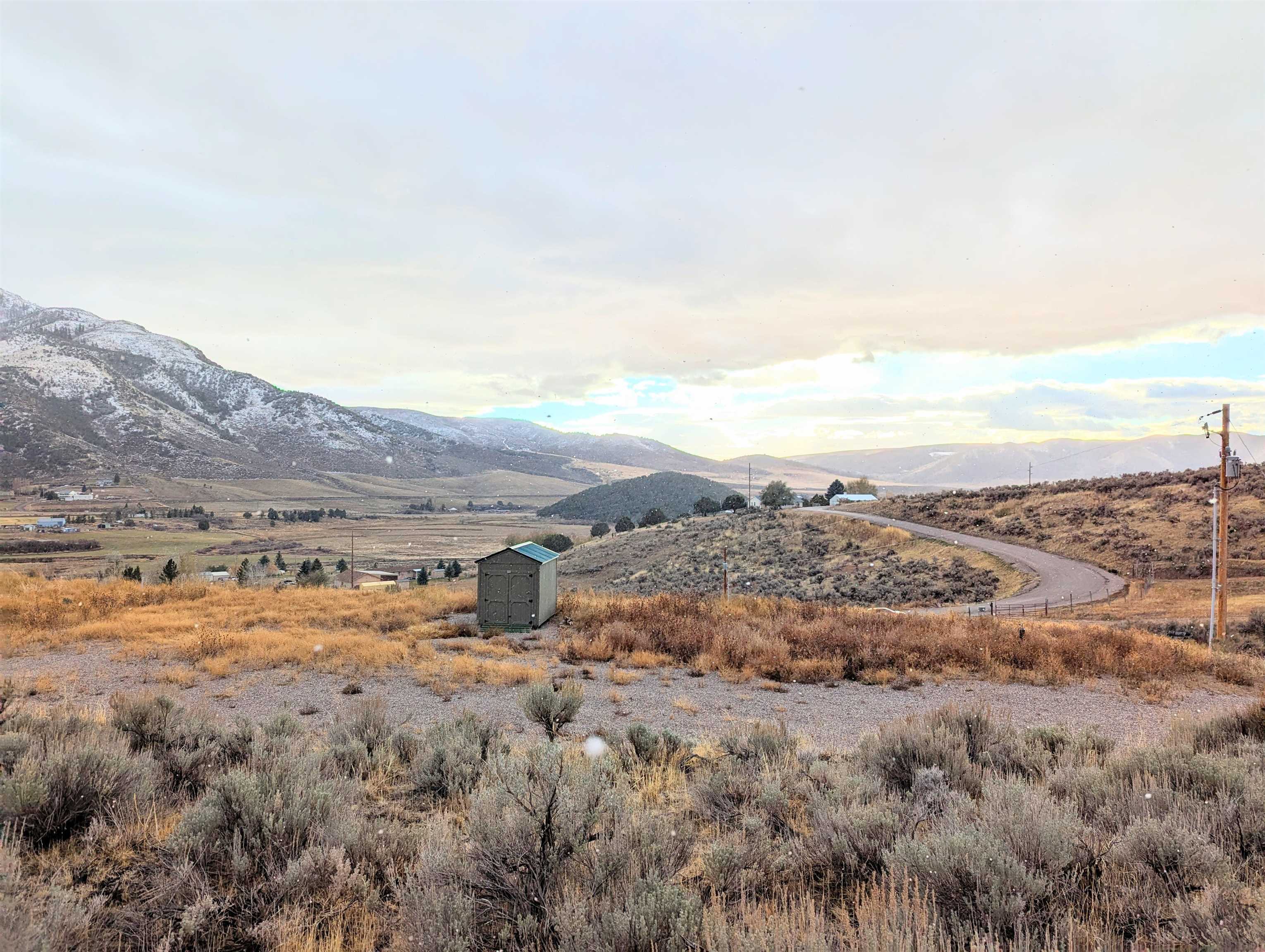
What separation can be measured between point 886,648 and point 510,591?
9037mm

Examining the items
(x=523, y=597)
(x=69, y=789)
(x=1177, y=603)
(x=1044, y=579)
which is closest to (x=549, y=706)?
(x=69, y=789)

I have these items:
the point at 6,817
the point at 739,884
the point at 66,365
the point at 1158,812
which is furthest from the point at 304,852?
the point at 66,365

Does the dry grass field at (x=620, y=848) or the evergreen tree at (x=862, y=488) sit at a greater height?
the dry grass field at (x=620, y=848)

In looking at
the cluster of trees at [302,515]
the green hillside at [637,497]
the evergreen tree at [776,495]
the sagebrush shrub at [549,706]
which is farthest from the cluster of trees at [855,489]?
the cluster of trees at [302,515]

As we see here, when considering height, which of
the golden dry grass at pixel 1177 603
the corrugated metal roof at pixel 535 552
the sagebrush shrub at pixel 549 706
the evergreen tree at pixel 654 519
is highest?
the corrugated metal roof at pixel 535 552

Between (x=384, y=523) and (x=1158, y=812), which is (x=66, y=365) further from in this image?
(x=1158, y=812)

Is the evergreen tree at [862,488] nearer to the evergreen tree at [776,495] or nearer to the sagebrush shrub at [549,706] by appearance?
the evergreen tree at [776,495]

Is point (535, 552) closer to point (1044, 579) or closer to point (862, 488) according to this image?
point (1044, 579)

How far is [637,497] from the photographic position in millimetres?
163875

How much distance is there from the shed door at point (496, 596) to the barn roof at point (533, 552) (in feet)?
1.74

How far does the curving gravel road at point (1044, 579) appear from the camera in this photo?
81.6ft

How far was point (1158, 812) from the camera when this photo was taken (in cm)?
421

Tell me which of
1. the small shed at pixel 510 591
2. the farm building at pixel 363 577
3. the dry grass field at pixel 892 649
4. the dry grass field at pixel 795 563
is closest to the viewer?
the dry grass field at pixel 892 649

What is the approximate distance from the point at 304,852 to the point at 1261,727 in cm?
881
